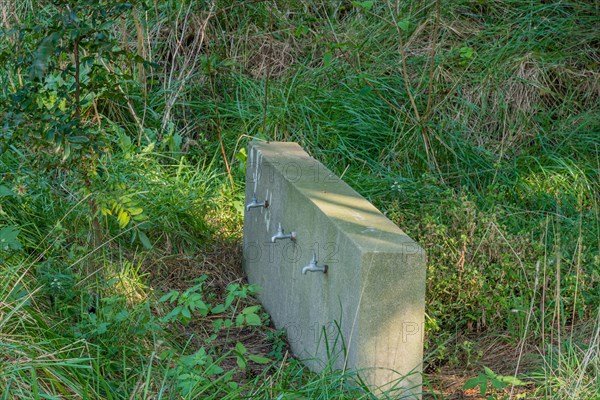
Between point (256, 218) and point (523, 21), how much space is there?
3.68 metres

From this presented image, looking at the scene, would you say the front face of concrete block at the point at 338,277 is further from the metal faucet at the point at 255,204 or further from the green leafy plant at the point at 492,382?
the green leafy plant at the point at 492,382

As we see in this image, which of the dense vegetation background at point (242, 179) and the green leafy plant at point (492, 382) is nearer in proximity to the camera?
the green leafy plant at point (492, 382)

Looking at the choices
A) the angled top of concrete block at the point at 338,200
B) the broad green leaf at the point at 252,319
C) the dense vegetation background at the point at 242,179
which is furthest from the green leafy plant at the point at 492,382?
the broad green leaf at the point at 252,319

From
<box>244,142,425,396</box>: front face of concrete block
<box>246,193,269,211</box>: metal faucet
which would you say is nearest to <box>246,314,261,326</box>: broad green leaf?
<box>244,142,425,396</box>: front face of concrete block

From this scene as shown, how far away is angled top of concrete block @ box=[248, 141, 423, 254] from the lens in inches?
134

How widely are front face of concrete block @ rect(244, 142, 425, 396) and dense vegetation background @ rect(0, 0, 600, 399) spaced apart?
139 mm

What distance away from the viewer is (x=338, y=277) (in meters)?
3.60

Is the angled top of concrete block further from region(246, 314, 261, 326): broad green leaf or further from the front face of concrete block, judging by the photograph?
region(246, 314, 261, 326): broad green leaf

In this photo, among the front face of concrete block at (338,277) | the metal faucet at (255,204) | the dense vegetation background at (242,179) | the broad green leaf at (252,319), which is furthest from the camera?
the metal faucet at (255,204)

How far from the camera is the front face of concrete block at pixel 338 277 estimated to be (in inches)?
130

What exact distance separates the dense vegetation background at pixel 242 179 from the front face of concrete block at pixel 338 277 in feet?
0.46

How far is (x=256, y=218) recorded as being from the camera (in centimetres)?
516

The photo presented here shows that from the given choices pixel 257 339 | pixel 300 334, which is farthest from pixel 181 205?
pixel 300 334

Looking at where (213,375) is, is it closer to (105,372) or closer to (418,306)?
(105,372)
